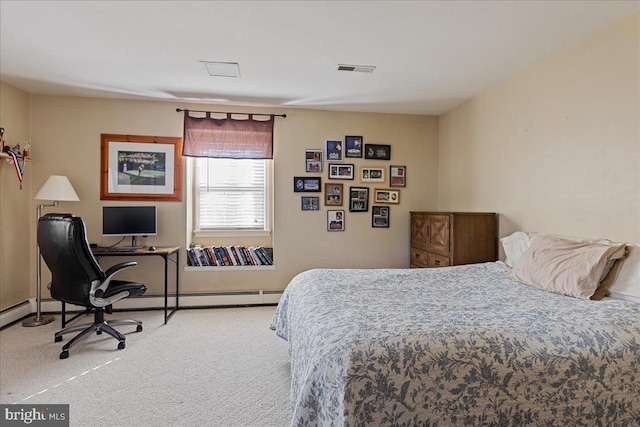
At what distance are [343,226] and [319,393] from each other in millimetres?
3144

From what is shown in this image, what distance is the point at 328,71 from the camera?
311 cm

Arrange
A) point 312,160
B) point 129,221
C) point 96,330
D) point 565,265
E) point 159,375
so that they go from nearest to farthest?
point 565,265, point 159,375, point 96,330, point 129,221, point 312,160

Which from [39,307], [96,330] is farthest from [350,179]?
[39,307]

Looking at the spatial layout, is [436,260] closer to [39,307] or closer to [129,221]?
[129,221]

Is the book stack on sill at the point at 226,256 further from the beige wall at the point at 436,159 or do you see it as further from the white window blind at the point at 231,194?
the white window blind at the point at 231,194

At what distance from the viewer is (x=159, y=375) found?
2.41 metres

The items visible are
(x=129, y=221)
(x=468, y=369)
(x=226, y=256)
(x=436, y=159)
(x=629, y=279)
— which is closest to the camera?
(x=468, y=369)

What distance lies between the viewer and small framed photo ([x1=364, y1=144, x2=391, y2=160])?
4379mm

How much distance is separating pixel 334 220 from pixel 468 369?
312cm

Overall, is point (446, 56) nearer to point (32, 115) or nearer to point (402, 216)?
point (402, 216)

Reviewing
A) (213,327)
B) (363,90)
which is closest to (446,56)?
(363,90)

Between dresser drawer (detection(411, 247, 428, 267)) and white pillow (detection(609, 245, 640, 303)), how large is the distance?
1.98 meters

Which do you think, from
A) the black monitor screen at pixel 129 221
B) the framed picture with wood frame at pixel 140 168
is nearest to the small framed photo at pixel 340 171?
the framed picture with wood frame at pixel 140 168

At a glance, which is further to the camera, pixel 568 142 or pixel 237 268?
pixel 237 268
